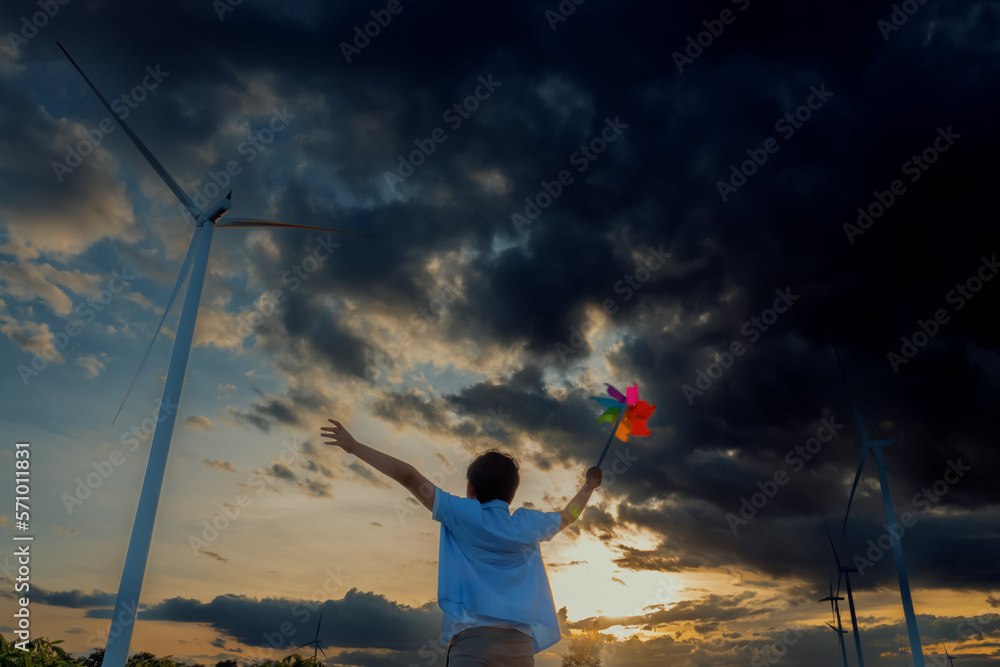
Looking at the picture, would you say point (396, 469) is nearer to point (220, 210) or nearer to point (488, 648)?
point (488, 648)

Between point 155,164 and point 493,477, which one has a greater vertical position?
point 155,164

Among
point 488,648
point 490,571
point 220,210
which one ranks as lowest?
point 488,648

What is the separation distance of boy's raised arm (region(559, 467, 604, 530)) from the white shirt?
606mm

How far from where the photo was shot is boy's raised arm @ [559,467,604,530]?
6.47m

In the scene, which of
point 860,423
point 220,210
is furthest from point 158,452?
point 860,423

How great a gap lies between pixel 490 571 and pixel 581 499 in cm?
166

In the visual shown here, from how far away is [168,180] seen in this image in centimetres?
2158

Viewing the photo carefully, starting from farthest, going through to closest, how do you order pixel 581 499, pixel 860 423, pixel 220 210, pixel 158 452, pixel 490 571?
pixel 860 423, pixel 220 210, pixel 158 452, pixel 581 499, pixel 490 571

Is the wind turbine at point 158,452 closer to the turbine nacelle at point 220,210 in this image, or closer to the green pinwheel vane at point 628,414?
the turbine nacelle at point 220,210

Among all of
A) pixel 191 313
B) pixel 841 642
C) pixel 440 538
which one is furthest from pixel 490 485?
pixel 841 642

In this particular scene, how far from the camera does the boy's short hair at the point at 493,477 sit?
235 inches

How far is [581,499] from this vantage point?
6.87 meters

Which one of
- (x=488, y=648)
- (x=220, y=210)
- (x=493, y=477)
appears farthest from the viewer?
(x=220, y=210)

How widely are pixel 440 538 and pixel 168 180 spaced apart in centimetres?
2007
